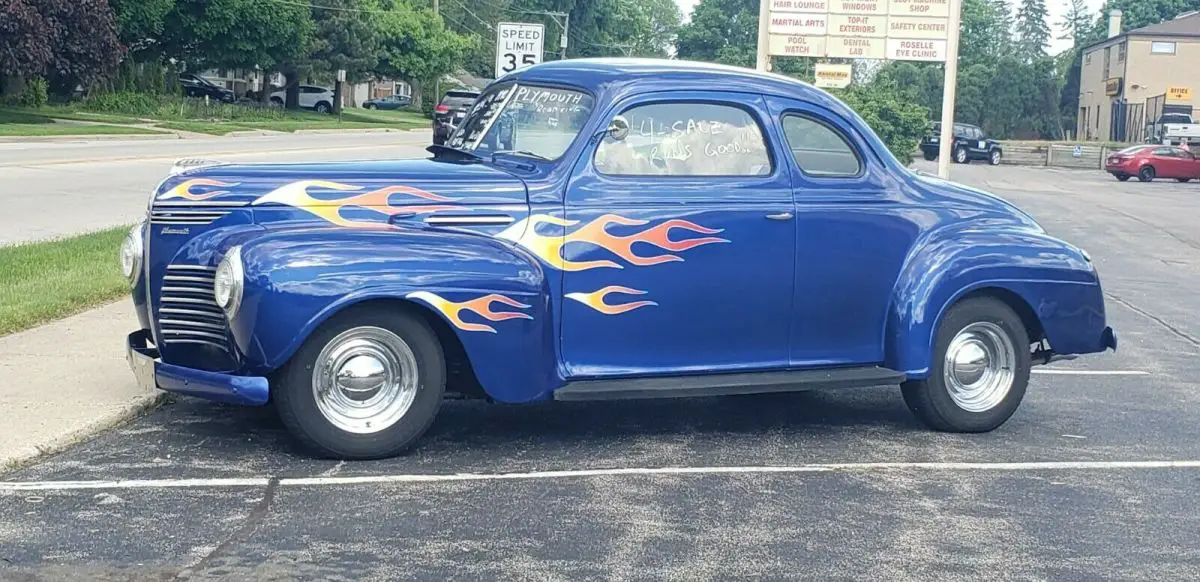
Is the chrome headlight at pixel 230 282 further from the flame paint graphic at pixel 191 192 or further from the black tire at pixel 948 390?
the black tire at pixel 948 390

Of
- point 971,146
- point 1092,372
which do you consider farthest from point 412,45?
point 1092,372

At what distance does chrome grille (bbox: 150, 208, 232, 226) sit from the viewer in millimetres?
6570

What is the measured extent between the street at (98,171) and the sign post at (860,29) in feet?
30.0

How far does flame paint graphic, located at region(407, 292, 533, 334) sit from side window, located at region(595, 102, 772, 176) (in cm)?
90

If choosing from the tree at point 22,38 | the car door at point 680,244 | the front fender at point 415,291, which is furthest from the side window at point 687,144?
the tree at point 22,38

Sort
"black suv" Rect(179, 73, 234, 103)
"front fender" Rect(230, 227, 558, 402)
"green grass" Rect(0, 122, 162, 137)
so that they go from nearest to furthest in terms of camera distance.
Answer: "front fender" Rect(230, 227, 558, 402)
"green grass" Rect(0, 122, 162, 137)
"black suv" Rect(179, 73, 234, 103)

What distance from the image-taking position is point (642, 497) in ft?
20.2

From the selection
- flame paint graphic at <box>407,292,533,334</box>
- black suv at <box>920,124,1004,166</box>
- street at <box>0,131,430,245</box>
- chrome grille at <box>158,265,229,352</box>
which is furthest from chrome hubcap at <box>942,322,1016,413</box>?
black suv at <box>920,124,1004,166</box>

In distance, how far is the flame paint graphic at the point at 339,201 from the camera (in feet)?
21.6

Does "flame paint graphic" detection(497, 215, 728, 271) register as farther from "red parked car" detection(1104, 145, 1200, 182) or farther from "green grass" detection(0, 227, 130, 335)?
"red parked car" detection(1104, 145, 1200, 182)

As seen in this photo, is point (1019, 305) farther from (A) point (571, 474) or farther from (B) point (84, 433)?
(B) point (84, 433)

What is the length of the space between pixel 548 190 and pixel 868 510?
2056 millimetres

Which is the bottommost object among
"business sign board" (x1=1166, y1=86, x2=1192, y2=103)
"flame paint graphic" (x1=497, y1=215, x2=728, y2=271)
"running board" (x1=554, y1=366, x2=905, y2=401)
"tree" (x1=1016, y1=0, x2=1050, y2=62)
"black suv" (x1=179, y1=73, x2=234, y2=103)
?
"running board" (x1=554, y1=366, x2=905, y2=401)

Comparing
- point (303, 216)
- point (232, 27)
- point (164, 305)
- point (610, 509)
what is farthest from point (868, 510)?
point (232, 27)
